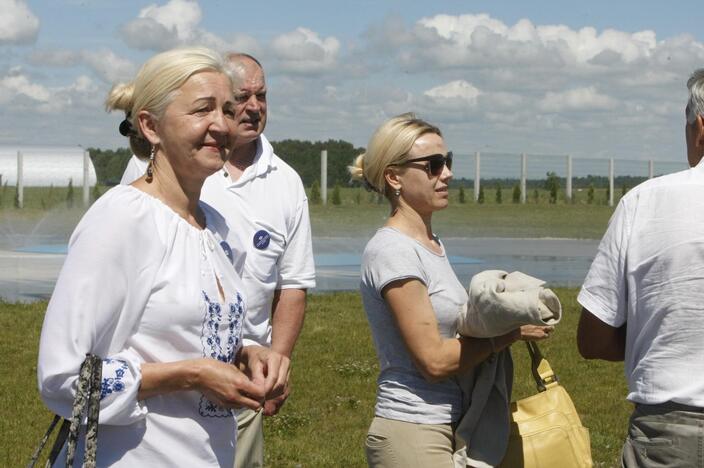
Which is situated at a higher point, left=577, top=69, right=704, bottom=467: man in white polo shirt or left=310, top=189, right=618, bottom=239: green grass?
left=577, top=69, right=704, bottom=467: man in white polo shirt

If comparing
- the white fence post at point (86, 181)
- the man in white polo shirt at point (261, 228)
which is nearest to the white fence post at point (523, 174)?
the white fence post at point (86, 181)

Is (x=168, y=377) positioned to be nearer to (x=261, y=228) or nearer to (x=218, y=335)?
(x=218, y=335)

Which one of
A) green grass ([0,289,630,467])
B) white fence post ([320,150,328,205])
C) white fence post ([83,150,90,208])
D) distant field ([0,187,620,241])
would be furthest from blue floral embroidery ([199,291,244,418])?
white fence post ([320,150,328,205])

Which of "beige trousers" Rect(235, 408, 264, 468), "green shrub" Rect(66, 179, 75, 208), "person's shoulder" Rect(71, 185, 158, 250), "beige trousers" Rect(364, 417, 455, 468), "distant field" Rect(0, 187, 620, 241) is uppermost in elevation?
"person's shoulder" Rect(71, 185, 158, 250)

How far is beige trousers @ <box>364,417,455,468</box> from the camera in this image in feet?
12.1

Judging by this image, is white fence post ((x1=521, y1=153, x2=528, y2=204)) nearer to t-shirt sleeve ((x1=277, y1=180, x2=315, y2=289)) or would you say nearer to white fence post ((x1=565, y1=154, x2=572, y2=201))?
white fence post ((x1=565, y1=154, x2=572, y2=201))

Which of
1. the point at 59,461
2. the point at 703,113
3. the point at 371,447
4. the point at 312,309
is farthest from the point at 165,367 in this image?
the point at 312,309

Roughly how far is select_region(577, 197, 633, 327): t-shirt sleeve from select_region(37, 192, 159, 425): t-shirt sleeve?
143 cm

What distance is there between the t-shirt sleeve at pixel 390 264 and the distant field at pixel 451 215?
23.9 m

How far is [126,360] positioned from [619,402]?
731 centimetres

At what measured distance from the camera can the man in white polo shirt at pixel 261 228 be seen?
461 centimetres

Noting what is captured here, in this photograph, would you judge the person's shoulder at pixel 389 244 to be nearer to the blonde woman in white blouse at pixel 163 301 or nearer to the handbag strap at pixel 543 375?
the handbag strap at pixel 543 375

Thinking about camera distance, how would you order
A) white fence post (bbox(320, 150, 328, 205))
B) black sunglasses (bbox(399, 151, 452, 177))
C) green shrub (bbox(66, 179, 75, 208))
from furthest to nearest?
white fence post (bbox(320, 150, 328, 205)) → green shrub (bbox(66, 179, 75, 208)) → black sunglasses (bbox(399, 151, 452, 177))

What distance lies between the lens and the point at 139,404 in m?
2.76
